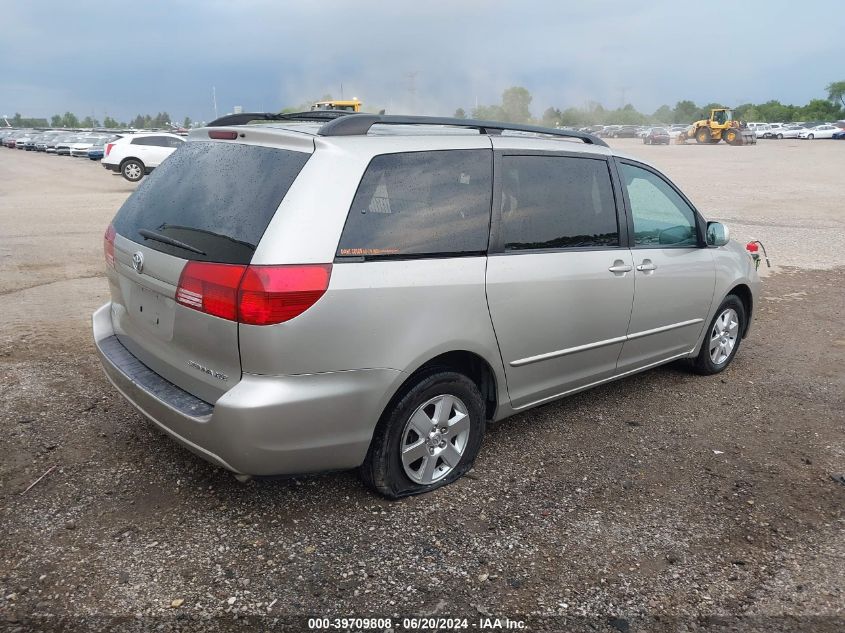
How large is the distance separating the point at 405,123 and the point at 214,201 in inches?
39.6

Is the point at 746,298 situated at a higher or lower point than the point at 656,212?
lower

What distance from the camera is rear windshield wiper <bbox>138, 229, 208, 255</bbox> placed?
3078mm

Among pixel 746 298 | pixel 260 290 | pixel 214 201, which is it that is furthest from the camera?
pixel 746 298

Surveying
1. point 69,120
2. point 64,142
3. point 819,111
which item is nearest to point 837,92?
point 819,111

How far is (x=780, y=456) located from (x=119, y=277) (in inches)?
152

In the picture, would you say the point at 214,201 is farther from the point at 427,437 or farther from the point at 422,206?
the point at 427,437

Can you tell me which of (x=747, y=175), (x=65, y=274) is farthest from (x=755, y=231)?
(x=747, y=175)

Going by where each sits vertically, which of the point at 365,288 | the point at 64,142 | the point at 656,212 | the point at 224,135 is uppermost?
the point at 224,135

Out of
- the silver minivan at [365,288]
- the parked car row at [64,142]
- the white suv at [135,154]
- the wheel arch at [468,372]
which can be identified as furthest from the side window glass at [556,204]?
the parked car row at [64,142]

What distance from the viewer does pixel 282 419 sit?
2.91m

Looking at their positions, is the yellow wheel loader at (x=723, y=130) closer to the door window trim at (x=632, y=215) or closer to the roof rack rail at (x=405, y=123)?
the door window trim at (x=632, y=215)

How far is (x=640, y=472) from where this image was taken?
3.90 meters

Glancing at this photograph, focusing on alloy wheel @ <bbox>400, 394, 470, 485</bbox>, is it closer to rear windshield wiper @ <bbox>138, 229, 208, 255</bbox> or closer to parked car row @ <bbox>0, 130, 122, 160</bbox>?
rear windshield wiper @ <bbox>138, 229, 208, 255</bbox>

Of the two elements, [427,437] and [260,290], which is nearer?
[260,290]
